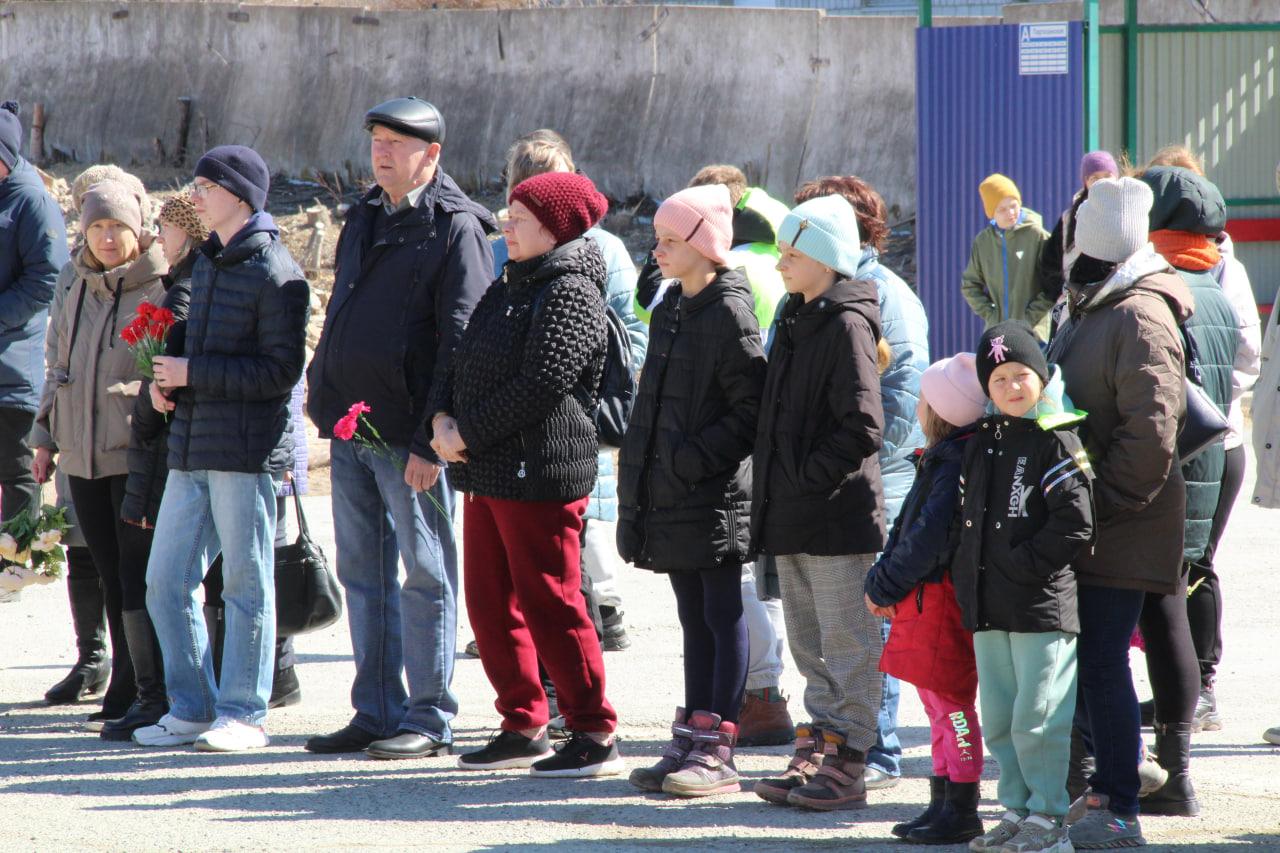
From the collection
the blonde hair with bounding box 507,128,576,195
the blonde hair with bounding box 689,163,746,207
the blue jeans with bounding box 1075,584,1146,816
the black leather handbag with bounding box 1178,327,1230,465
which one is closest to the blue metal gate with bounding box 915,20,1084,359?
the blonde hair with bounding box 689,163,746,207

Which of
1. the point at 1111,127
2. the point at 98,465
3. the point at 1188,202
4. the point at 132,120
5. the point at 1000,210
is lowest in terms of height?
the point at 98,465

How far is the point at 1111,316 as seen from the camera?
450 cm

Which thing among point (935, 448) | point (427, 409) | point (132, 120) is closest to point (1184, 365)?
point (935, 448)

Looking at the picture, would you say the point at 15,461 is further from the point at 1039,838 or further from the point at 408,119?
the point at 1039,838

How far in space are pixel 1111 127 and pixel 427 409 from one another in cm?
856

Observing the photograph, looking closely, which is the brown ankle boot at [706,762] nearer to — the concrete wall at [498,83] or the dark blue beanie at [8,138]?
the dark blue beanie at [8,138]

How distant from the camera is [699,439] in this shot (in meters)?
5.03

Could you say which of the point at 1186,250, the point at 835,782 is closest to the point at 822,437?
the point at 835,782

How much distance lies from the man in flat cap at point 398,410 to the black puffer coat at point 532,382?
0.21 m

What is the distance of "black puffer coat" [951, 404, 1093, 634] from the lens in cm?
432

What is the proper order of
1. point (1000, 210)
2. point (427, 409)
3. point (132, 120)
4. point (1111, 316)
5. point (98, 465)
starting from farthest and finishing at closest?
point (132, 120)
point (1000, 210)
point (98, 465)
point (427, 409)
point (1111, 316)

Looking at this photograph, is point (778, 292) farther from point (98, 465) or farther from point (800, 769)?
point (98, 465)

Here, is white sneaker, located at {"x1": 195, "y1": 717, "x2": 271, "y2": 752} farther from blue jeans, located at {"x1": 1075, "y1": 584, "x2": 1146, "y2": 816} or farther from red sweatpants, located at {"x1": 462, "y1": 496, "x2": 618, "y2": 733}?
blue jeans, located at {"x1": 1075, "y1": 584, "x2": 1146, "y2": 816}

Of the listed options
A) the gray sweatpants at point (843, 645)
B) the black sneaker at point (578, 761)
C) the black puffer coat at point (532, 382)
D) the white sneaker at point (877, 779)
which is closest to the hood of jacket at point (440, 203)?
the black puffer coat at point (532, 382)
